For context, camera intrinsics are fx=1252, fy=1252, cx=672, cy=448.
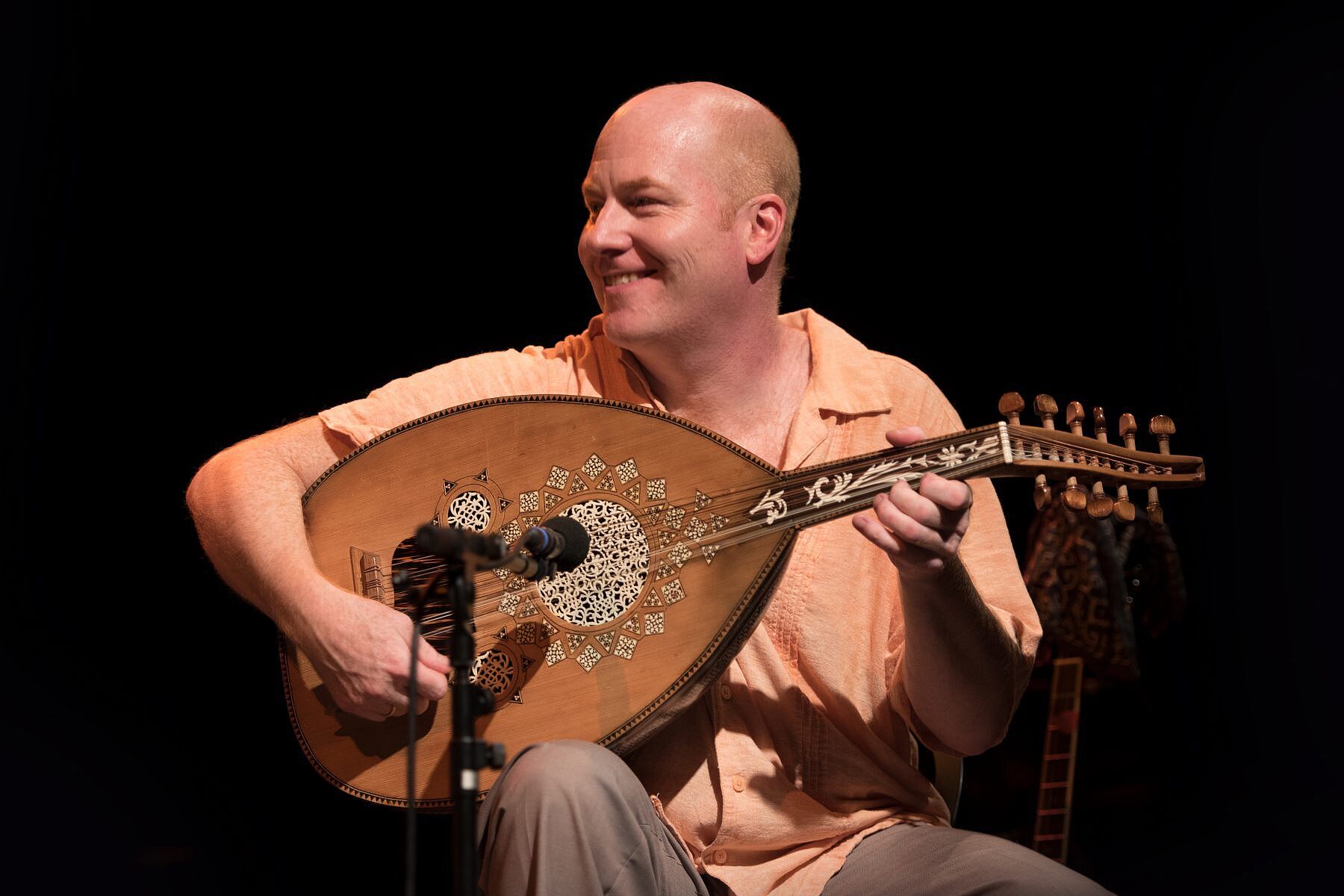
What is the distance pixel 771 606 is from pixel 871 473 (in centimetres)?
35

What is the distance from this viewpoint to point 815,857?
1.84 metres

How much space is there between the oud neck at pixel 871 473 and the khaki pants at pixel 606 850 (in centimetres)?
43

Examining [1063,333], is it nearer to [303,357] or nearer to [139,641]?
[303,357]

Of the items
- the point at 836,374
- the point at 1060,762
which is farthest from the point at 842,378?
the point at 1060,762

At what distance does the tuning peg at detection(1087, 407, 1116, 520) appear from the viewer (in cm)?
172

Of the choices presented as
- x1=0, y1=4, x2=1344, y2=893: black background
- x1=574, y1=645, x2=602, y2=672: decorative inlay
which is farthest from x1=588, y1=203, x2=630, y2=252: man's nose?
x1=0, y1=4, x2=1344, y2=893: black background

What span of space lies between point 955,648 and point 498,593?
27.2 inches

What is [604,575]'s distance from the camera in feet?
6.22

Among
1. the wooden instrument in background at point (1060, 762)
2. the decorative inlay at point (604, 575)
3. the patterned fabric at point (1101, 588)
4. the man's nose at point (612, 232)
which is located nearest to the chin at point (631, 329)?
the man's nose at point (612, 232)

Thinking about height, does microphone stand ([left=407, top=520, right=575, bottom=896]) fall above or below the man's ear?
→ below

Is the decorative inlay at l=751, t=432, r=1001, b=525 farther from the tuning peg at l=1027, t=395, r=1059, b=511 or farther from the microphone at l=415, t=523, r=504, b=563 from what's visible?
the microphone at l=415, t=523, r=504, b=563

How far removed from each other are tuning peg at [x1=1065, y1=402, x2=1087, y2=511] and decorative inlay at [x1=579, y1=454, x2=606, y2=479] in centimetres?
69

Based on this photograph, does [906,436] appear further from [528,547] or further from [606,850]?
[606,850]

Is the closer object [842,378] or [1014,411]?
[1014,411]
